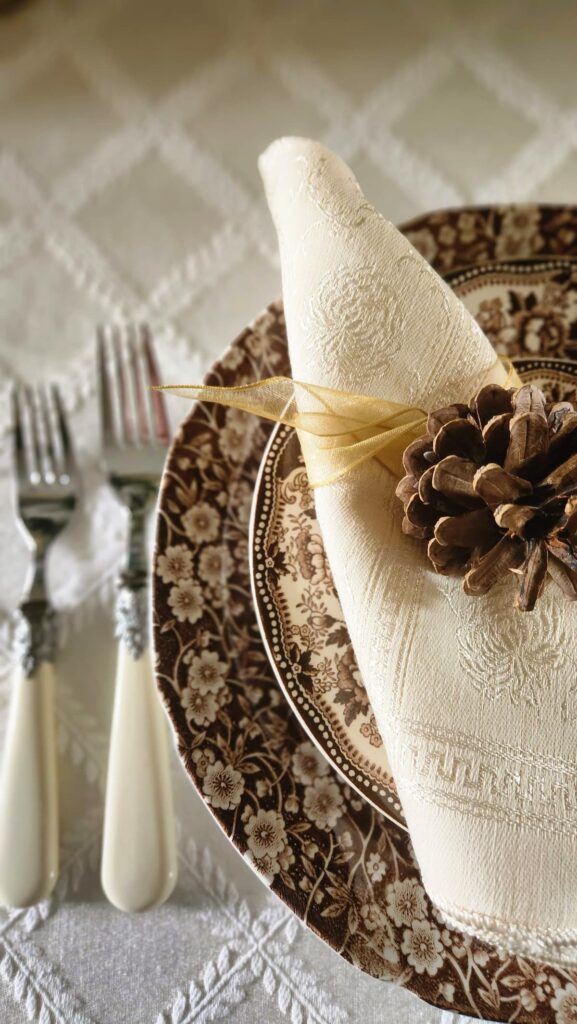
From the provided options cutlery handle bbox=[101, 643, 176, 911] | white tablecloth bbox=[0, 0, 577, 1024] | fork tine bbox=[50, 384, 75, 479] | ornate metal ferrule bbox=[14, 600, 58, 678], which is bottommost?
cutlery handle bbox=[101, 643, 176, 911]

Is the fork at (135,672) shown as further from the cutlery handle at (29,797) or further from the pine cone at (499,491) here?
the pine cone at (499,491)

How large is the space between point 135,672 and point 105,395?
25 centimetres

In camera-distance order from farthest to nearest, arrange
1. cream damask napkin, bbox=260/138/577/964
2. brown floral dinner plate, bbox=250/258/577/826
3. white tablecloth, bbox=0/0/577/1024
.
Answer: white tablecloth, bbox=0/0/577/1024 → brown floral dinner plate, bbox=250/258/577/826 → cream damask napkin, bbox=260/138/577/964

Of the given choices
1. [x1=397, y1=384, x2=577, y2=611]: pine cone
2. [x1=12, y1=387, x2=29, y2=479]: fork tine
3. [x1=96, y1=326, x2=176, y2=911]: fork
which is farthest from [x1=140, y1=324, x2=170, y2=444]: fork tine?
[x1=397, y1=384, x2=577, y2=611]: pine cone

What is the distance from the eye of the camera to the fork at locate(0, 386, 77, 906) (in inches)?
19.0

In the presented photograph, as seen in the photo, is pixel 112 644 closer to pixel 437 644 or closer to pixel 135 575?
pixel 135 575

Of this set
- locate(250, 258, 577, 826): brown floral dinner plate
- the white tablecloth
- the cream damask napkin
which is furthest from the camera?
the white tablecloth

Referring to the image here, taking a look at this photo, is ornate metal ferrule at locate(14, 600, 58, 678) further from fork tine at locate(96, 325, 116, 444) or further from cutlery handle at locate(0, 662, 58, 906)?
fork tine at locate(96, 325, 116, 444)

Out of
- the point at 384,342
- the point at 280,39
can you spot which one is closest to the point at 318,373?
the point at 384,342

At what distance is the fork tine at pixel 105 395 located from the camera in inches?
24.7

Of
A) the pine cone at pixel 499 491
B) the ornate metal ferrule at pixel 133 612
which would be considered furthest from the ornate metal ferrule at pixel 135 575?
the pine cone at pixel 499 491

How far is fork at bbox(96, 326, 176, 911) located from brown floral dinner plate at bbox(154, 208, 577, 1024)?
5 cm

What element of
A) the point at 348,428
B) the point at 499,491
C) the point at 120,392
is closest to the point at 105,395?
the point at 120,392

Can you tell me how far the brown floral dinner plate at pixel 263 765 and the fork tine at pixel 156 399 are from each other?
0.23 ft
